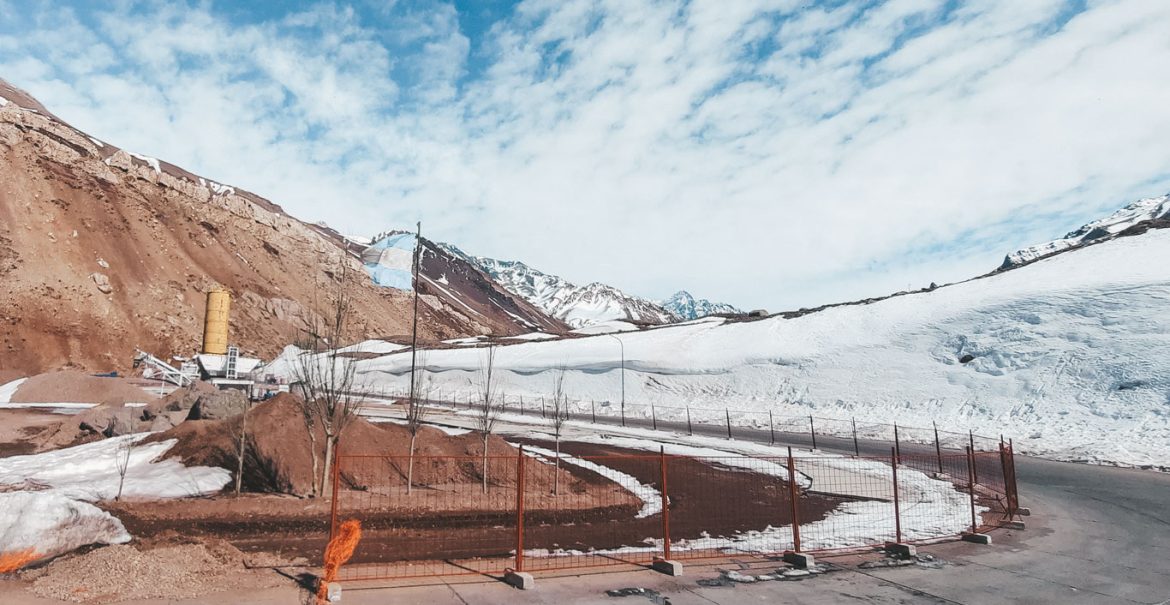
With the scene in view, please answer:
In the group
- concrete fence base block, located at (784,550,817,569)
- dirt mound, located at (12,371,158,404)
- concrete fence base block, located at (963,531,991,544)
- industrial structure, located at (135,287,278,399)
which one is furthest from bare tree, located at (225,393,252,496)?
dirt mound, located at (12,371,158,404)

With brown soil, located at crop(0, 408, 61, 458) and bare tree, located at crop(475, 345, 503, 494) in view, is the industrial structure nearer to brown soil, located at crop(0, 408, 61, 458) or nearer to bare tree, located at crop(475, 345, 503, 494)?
brown soil, located at crop(0, 408, 61, 458)

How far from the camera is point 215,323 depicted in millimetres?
63625

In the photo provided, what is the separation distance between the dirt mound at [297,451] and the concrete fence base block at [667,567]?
7990 millimetres

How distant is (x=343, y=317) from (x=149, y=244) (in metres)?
74.0

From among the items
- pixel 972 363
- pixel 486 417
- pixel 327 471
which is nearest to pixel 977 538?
pixel 486 417

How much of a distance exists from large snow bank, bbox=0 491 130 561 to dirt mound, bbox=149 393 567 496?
5560 mm

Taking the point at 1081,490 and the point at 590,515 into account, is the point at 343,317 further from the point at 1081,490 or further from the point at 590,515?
the point at 1081,490

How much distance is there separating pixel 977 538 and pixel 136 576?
44.1 ft

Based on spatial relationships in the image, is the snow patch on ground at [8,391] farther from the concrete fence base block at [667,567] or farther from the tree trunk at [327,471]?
the concrete fence base block at [667,567]

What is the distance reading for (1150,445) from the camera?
23.2 metres

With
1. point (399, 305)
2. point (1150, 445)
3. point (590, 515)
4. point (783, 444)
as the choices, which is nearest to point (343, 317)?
point (590, 515)

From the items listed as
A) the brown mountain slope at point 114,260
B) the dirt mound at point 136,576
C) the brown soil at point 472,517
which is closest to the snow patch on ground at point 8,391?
the brown mountain slope at point 114,260

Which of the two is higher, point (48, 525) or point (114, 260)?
point (114, 260)

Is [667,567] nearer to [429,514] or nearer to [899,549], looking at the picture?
[899,549]
